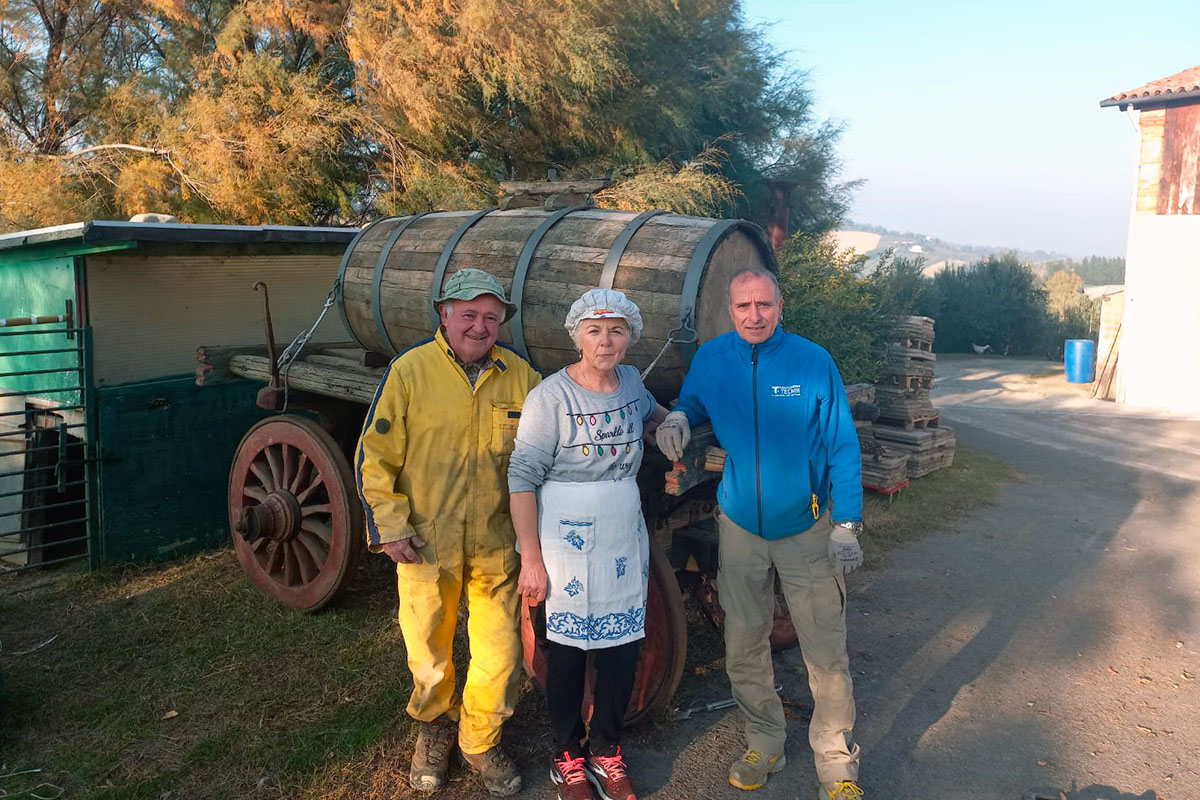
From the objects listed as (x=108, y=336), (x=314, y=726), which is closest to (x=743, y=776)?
(x=314, y=726)

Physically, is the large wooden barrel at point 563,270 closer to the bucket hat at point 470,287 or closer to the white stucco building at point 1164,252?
the bucket hat at point 470,287

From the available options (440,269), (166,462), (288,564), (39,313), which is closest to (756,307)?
(440,269)

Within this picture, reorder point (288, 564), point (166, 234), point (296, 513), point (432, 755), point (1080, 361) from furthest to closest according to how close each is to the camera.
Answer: point (1080, 361)
point (166, 234)
point (288, 564)
point (296, 513)
point (432, 755)

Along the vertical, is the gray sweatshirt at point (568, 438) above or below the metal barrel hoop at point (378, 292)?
below

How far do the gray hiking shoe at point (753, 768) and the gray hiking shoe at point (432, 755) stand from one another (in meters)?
1.05

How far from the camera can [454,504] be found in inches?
120

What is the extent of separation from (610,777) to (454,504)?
1100 millimetres

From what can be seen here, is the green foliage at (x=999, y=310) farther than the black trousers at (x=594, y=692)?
Yes

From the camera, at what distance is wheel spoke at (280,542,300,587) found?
4745 mm

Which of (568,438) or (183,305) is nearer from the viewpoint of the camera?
(568,438)

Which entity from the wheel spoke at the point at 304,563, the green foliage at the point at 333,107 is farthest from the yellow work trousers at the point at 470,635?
the green foliage at the point at 333,107

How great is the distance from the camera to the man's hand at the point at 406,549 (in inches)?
117

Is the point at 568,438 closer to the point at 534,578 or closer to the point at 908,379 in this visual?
the point at 534,578

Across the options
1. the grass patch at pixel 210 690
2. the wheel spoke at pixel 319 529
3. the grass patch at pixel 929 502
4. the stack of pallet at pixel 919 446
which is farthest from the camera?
the stack of pallet at pixel 919 446
